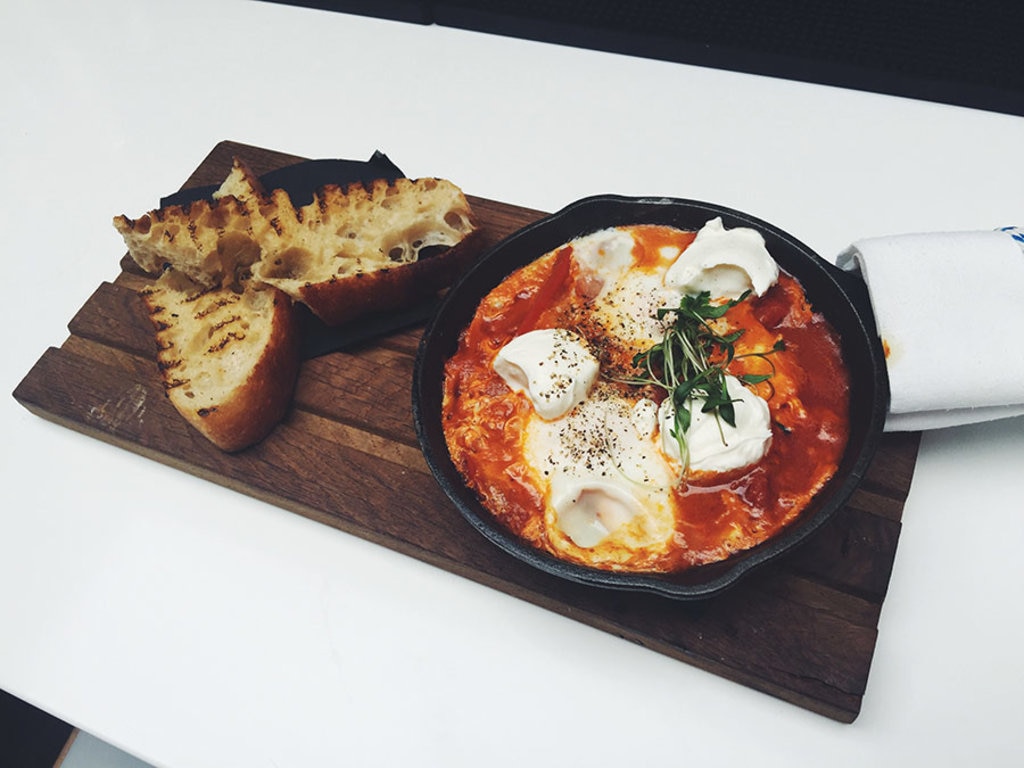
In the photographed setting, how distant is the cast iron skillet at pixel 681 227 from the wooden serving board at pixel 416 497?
196 millimetres

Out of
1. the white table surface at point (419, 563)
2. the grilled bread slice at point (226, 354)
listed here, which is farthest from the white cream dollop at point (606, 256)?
the grilled bread slice at point (226, 354)

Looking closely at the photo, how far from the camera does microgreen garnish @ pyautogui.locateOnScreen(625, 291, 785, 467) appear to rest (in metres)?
1.86

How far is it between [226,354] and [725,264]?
1.33 meters

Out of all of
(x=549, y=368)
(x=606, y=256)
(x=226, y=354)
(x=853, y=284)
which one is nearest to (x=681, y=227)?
(x=606, y=256)

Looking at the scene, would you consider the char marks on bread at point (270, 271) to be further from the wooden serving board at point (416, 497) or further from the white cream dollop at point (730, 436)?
the white cream dollop at point (730, 436)

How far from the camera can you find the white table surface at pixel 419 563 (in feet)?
6.47

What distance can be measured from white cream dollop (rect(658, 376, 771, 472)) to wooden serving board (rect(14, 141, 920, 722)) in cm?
23

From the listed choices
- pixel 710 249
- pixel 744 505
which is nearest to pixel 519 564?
pixel 744 505

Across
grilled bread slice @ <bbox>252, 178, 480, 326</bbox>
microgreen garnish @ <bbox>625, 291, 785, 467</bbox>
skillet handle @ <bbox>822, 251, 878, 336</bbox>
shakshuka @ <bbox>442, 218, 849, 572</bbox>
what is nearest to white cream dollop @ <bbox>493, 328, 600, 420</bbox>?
shakshuka @ <bbox>442, 218, 849, 572</bbox>

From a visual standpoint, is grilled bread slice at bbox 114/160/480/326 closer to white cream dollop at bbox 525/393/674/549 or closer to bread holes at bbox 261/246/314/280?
bread holes at bbox 261/246/314/280

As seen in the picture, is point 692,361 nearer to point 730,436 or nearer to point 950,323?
point 730,436

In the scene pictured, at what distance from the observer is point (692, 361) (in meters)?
1.94

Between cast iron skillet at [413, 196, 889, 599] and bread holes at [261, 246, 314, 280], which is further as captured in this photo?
bread holes at [261, 246, 314, 280]

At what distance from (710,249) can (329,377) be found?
3.58 feet
